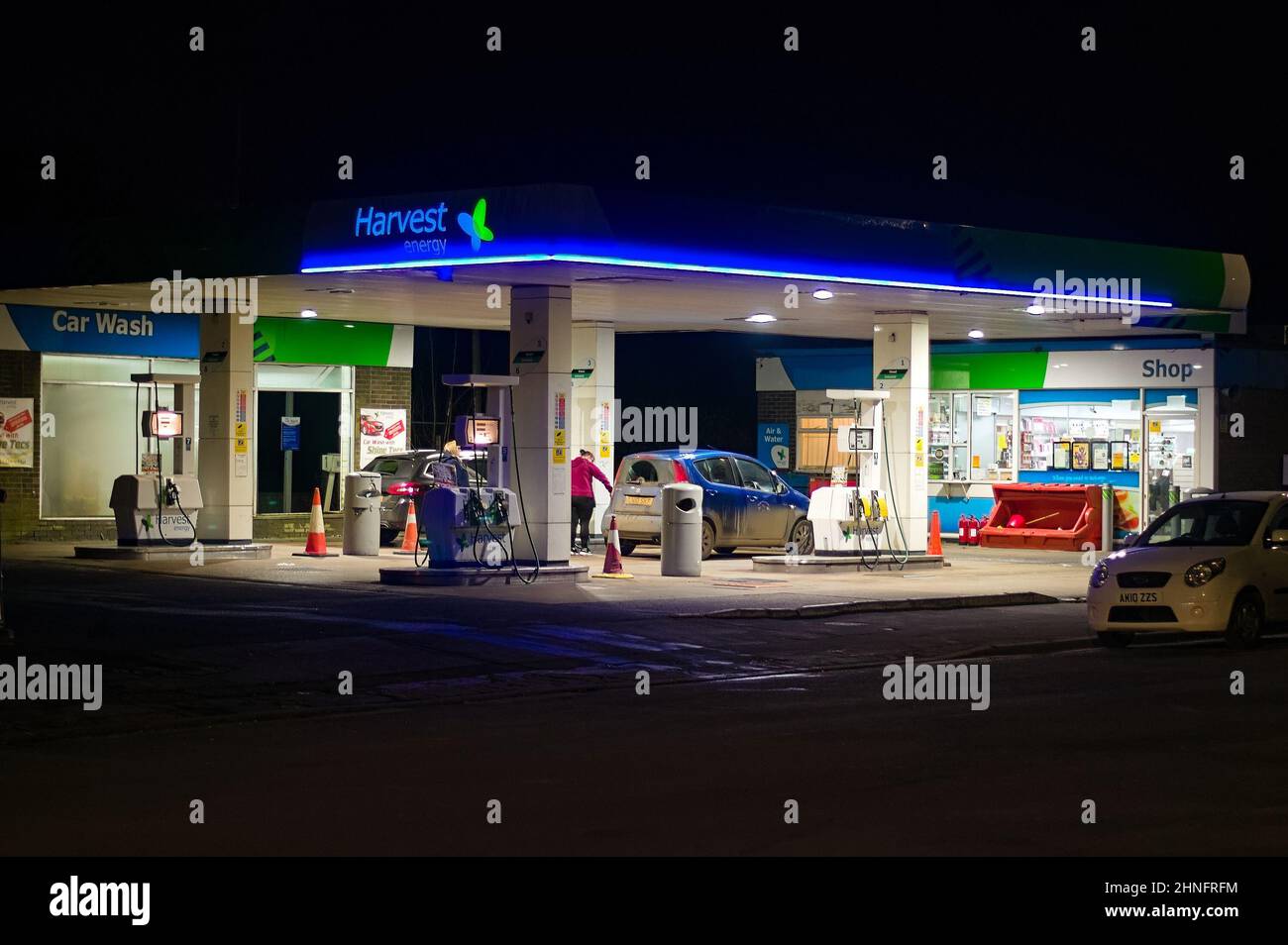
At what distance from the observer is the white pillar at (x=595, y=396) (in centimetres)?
3136

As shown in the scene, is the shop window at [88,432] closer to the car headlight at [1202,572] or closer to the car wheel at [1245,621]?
the car headlight at [1202,572]

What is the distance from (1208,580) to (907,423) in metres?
10.7

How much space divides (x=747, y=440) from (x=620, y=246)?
905 inches

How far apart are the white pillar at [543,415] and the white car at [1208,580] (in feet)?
26.6

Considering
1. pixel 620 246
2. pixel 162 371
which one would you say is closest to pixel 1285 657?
pixel 620 246

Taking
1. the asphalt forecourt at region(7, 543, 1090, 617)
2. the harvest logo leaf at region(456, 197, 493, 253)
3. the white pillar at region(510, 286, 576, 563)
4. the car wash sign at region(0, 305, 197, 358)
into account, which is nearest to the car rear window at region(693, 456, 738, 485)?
the asphalt forecourt at region(7, 543, 1090, 617)

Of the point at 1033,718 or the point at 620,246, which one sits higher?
the point at 620,246

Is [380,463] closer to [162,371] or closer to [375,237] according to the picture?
[162,371]

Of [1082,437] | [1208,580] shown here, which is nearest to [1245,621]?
[1208,580]

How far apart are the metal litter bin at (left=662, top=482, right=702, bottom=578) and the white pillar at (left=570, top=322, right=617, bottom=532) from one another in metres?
7.32

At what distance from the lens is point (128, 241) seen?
24.9 metres

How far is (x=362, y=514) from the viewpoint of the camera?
27906 mm

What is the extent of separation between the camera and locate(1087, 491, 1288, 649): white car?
17.2m

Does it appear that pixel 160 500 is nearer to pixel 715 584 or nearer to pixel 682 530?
pixel 682 530
